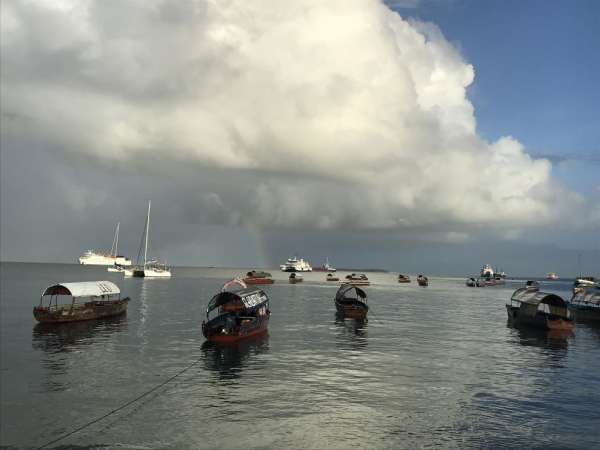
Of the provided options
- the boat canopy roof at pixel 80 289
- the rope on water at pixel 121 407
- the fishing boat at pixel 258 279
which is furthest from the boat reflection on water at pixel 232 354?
the fishing boat at pixel 258 279

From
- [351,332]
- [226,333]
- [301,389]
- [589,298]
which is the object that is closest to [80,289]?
[226,333]

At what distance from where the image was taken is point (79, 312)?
62.1 metres

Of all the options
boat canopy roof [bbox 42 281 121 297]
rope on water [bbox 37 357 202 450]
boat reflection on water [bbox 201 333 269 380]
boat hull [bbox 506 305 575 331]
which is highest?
boat canopy roof [bbox 42 281 121 297]

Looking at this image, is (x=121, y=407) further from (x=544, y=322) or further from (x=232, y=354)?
(x=544, y=322)

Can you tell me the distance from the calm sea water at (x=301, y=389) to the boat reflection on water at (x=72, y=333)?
0.23 metres

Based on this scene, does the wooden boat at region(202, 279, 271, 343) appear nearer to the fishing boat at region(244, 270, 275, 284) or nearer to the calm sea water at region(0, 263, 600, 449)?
the calm sea water at region(0, 263, 600, 449)

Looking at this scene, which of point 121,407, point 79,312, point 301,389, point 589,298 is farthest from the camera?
point 589,298

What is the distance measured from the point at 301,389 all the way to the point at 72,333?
3490 cm

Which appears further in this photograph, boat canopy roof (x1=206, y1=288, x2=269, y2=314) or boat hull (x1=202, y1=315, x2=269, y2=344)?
boat canopy roof (x1=206, y1=288, x2=269, y2=314)

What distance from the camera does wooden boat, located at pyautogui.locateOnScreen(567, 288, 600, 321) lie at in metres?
80.2

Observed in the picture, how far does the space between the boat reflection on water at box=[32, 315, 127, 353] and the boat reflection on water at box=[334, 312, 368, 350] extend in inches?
1032

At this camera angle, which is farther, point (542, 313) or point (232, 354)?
point (542, 313)

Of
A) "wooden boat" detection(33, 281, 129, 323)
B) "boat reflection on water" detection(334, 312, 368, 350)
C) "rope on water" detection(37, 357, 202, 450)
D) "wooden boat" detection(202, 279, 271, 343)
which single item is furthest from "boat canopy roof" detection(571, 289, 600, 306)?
"wooden boat" detection(33, 281, 129, 323)

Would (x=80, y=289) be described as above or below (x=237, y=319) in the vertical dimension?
above
